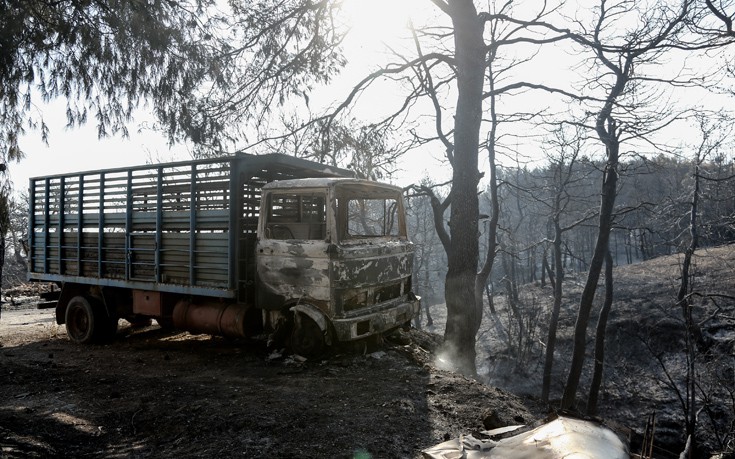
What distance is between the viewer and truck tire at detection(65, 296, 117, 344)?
7.77 metres

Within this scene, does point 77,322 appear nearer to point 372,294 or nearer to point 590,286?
point 372,294

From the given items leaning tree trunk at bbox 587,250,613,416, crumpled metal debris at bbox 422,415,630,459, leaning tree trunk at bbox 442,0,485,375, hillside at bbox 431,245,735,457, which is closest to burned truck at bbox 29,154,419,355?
leaning tree trunk at bbox 442,0,485,375

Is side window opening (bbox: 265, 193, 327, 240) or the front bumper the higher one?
side window opening (bbox: 265, 193, 327, 240)

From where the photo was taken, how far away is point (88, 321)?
25.9 feet

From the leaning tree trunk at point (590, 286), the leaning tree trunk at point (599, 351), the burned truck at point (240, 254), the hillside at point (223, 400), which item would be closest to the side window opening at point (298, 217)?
the burned truck at point (240, 254)

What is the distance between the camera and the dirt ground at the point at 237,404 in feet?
13.0

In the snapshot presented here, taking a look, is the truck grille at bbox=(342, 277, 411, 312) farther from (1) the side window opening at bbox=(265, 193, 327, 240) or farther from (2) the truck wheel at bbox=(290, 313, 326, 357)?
(1) the side window opening at bbox=(265, 193, 327, 240)

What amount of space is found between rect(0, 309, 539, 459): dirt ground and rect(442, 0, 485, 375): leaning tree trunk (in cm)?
147

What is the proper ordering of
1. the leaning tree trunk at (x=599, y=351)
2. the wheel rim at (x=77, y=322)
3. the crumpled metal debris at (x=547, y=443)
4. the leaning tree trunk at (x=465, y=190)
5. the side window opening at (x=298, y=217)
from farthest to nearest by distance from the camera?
the leaning tree trunk at (x=599, y=351)
the leaning tree trunk at (x=465, y=190)
the wheel rim at (x=77, y=322)
the side window opening at (x=298, y=217)
the crumpled metal debris at (x=547, y=443)

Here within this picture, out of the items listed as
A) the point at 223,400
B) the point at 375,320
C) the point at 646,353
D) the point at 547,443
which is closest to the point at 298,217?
the point at 375,320

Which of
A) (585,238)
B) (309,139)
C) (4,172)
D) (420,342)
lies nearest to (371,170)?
(309,139)

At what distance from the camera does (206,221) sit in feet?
21.0

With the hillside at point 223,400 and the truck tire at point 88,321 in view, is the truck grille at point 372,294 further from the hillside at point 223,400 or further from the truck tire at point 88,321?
the truck tire at point 88,321

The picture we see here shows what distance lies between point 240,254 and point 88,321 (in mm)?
3596
